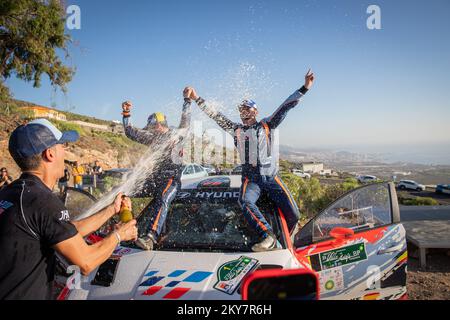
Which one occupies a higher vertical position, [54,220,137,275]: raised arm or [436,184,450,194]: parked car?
[54,220,137,275]: raised arm

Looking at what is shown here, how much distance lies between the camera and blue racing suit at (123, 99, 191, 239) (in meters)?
3.14

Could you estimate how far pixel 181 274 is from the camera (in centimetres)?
220

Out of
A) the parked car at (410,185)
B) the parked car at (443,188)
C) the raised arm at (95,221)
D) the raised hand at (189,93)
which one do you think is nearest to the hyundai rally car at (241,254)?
the raised arm at (95,221)

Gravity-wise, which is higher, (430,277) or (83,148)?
(83,148)

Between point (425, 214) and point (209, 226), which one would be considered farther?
point (425, 214)

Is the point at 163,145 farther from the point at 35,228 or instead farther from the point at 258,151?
the point at 35,228

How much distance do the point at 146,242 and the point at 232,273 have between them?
908 mm

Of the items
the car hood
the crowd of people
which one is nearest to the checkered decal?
the car hood

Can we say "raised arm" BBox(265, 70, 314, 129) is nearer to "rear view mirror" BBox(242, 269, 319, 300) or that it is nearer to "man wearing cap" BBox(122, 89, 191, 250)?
"man wearing cap" BBox(122, 89, 191, 250)

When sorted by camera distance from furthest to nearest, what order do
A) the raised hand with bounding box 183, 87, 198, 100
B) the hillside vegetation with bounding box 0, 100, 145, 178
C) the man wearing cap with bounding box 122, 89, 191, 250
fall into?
1. the hillside vegetation with bounding box 0, 100, 145, 178
2. the raised hand with bounding box 183, 87, 198, 100
3. the man wearing cap with bounding box 122, 89, 191, 250

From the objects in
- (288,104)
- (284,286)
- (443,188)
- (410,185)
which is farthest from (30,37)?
(410,185)

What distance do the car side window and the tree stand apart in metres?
17.3
